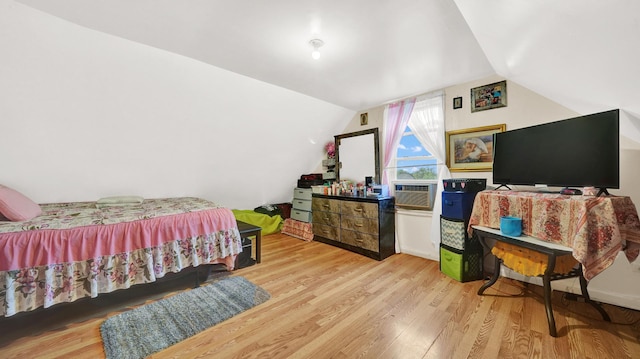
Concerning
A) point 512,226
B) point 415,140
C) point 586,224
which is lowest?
point 512,226

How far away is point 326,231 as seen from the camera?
3867 millimetres

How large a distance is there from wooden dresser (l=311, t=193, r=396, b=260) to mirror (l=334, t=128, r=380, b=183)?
24.2 inches

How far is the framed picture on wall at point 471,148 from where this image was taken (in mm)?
2668

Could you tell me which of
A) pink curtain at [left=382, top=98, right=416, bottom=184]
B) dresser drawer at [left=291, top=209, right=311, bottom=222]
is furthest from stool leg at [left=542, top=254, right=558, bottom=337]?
dresser drawer at [left=291, top=209, right=311, bottom=222]

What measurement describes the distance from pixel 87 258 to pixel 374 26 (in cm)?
288

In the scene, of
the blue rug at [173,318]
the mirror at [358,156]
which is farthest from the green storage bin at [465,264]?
the blue rug at [173,318]

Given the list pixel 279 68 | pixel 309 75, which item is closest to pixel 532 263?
pixel 309 75

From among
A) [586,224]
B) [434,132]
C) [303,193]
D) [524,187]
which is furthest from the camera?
[303,193]

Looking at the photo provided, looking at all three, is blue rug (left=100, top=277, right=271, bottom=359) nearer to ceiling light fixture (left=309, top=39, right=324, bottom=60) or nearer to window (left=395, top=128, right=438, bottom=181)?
ceiling light fixture (left=309, top=39, right=324, bottom=60)

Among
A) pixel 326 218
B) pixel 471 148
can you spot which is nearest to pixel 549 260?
pixel 471 148

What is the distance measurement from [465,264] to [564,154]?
1.32 meters

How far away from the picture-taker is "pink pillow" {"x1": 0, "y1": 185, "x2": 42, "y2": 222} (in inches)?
69.4

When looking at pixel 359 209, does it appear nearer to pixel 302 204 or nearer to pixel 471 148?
pixel 302 204

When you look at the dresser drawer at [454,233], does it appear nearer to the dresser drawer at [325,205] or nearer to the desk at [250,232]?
the dresser drawer at [325,205]
